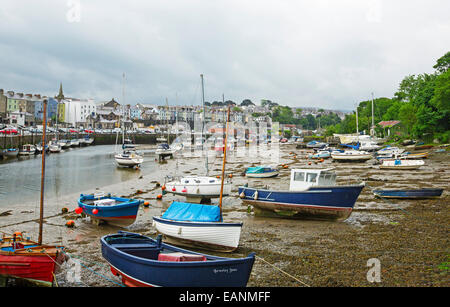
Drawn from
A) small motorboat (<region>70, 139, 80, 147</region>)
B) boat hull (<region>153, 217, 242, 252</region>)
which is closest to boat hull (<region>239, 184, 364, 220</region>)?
boat hull (<region>153, 217, 242, 252</region>)

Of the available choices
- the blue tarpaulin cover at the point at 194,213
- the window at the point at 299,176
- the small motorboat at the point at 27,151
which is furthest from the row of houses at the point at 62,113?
the blue tarpaulin cover at the point at 194,213

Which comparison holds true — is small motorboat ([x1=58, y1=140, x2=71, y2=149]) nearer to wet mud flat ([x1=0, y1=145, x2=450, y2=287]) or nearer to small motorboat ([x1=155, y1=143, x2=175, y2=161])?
small motorboat ([x1=155, y1=143, x2=175, y2=161])

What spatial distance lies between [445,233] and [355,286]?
686 centimetres

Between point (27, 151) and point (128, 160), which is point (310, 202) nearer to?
point (128, 160)

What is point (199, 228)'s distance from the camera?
1206 cm

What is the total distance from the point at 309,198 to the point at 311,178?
3.96ft

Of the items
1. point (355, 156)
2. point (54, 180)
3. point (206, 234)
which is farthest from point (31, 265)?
point (355, 156)

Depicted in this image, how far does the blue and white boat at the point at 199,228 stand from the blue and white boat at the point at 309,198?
526 centimetres

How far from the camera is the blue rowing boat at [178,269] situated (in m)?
7.50

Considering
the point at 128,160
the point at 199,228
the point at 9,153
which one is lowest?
the point at 199,228

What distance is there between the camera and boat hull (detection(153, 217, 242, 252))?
11.7m

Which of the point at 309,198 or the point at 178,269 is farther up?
the point at 309,198

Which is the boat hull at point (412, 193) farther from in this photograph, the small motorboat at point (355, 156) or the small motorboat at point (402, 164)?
the small motorboat at point (355, 156)
